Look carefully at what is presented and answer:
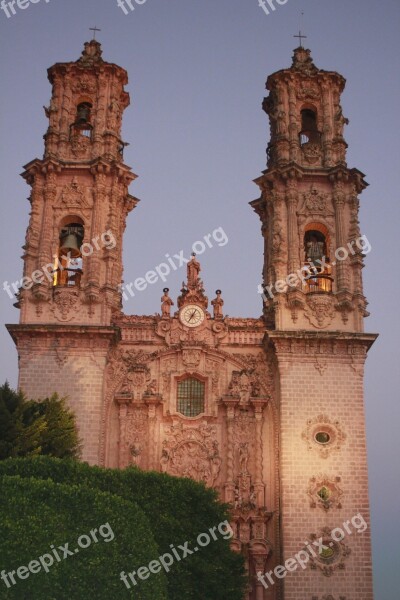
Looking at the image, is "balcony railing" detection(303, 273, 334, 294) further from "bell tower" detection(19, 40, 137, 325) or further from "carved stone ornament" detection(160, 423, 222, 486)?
"bell tower" detection(19, 40, 137, 325)

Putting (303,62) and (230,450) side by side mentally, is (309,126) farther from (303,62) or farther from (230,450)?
(230,450)

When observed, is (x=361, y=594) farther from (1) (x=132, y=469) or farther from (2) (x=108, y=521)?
(2) (x=108, y=521)

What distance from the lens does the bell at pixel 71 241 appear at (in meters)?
32.2

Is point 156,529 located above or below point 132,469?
below

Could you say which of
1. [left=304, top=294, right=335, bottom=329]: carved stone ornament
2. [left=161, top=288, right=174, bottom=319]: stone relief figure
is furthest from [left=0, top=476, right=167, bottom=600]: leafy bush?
[left=304, top=294, right=335, bottom=329]: carved stone ornament

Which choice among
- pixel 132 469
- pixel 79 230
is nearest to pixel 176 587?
pixel 132 469

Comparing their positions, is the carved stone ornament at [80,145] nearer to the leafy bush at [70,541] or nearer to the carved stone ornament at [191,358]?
the carved stone ornament at [191,358]

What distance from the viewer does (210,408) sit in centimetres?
2989

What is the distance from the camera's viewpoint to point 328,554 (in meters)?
27.3

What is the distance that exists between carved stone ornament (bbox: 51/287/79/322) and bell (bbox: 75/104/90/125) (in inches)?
300

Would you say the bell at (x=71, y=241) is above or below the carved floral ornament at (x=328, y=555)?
above

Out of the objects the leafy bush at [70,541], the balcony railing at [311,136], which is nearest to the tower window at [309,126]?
the balcony railing at [311,136]

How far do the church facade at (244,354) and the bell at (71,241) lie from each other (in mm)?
52

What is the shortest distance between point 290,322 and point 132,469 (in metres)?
8.51
